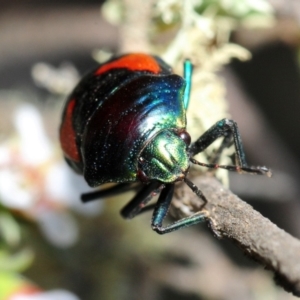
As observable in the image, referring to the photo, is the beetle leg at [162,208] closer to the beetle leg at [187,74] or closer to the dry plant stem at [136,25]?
the beetle leg at [187,74]

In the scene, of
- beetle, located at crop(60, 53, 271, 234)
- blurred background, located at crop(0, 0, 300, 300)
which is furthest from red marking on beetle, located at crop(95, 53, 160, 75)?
blurred background, located at crop(0, 0, 300, 300)

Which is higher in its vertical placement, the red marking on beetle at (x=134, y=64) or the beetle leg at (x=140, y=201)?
the red marking on beetle at (x=134, y=64)

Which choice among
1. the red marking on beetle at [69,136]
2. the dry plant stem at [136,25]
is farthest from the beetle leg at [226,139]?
the dry plant stem at [136,25]

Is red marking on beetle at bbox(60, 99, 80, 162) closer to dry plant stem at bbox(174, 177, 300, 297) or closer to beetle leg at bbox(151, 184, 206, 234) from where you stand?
beetle leg at bbox(151, 184, 206, 234)

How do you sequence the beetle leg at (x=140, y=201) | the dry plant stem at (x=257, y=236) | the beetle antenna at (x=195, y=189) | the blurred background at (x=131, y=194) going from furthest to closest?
the blurred background at (x=131, y=194), the beetle leg at (x=140, y=201), the beetle antenna at (x=195, y=189), the dry plant stem at (x=257, y=236)

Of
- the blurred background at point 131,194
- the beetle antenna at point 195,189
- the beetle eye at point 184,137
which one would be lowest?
the blurred background at point 131,194

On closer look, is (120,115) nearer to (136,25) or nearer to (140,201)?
(140,201)

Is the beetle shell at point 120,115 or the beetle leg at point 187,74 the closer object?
the beetle shell at point 120,115

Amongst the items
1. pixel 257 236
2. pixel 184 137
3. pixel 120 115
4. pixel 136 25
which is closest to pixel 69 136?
pixel 120 115

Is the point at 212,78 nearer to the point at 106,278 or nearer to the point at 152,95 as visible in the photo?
the point at 152,95
